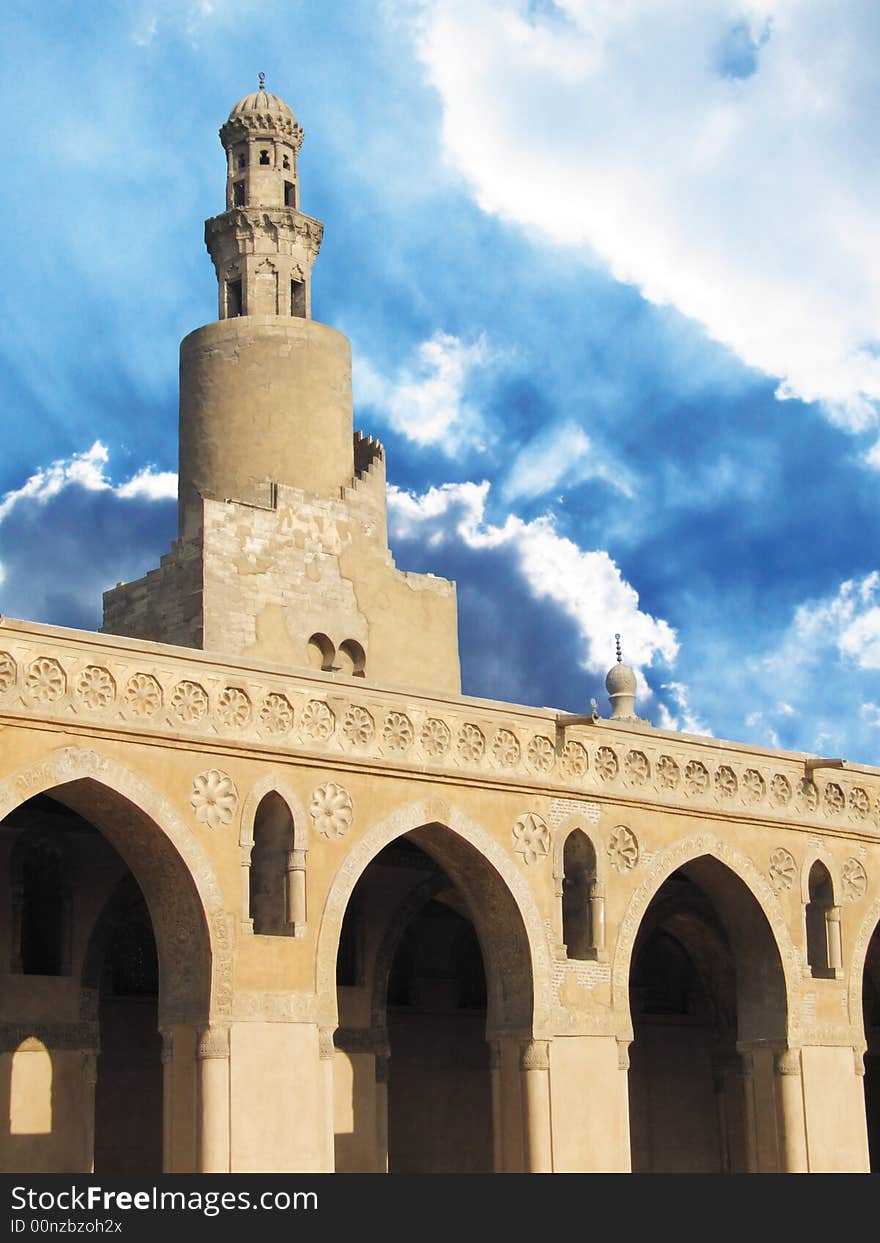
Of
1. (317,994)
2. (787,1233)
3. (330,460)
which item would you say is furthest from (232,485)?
(787,1233)

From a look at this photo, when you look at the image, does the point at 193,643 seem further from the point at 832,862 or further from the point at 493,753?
the point at 832,862

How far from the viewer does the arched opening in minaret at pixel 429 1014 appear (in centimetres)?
2144

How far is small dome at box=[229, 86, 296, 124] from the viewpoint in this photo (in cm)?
2698

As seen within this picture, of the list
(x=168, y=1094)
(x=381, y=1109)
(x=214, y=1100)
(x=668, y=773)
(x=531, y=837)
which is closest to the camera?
(x=214, y=1100)

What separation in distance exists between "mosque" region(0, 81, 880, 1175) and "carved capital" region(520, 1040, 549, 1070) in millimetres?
26

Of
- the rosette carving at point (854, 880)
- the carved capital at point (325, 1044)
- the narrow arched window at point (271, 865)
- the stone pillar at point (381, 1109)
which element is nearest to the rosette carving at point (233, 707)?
the narrow arched window at point (271, 865)

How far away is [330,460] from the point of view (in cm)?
2605

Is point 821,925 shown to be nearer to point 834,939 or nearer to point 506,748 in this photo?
point 834,939

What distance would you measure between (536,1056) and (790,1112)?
11.8ft

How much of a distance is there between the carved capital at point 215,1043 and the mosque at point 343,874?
48 mm

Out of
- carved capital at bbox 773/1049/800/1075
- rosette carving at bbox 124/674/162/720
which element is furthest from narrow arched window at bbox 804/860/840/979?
Answer: rosette carving at bbox 124/674/162/720

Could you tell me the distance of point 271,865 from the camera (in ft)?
65.7

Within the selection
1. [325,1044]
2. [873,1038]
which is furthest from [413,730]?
[873,1038]

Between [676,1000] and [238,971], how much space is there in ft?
33.8
